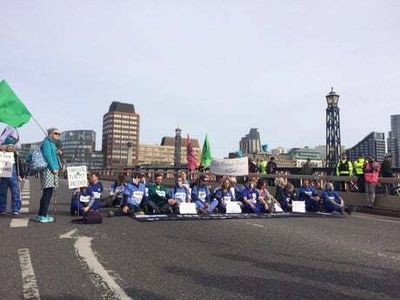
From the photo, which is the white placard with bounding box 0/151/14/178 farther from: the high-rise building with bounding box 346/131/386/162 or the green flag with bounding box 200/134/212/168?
the high-rise building with bounding box 346/131/386/162

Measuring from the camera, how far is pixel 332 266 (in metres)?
6.06

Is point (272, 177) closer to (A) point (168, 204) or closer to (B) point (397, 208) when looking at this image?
(B) point (397, 208)

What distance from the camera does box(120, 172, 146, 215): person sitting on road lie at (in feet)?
41.2

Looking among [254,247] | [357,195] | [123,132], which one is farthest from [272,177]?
[123,132]

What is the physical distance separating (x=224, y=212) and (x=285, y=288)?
875 cm

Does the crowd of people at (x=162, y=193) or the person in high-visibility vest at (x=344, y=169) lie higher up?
the person in high-visibility vest at (x=344, y=169)

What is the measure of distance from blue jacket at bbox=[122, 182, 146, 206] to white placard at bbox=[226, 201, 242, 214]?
2504 mm

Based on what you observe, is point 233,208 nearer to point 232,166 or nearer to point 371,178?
point 371,178

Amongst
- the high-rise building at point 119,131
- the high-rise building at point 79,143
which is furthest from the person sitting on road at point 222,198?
the high-rise building at point 119,131

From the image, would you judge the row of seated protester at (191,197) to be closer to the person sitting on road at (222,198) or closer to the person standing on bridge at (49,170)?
the person sitting on road at (222,198)

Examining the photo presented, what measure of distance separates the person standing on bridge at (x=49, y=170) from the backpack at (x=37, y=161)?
9cm

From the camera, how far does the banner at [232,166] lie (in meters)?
21.0

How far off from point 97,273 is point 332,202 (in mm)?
10413

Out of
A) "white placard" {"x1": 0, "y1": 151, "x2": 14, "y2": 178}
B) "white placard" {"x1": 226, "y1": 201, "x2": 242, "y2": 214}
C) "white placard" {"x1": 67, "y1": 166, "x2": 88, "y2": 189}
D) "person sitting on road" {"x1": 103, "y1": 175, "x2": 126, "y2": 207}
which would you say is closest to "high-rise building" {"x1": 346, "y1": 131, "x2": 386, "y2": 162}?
"white placard" {"x1": 226, "y1": 201, "x2": 242, "y2": 214}
